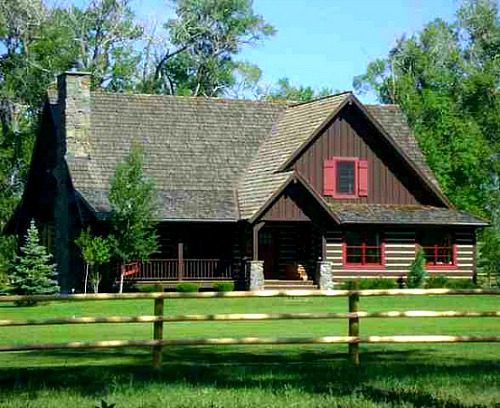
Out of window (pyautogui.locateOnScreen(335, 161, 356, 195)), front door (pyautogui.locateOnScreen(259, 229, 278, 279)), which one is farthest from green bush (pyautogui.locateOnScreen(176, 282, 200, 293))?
window (pyautogui.locateOnScreen(335, 161, 356, 195))

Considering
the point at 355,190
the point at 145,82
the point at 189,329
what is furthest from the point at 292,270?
the point at 145,82

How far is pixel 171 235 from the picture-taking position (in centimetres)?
4391

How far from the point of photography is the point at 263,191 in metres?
43.0

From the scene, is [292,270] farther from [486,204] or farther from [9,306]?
[486,204]

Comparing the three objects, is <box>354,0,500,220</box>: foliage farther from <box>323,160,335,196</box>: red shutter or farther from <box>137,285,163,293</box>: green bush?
<box>137,285,163,293</box>: green bush

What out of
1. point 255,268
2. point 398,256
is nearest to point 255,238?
point 255,268

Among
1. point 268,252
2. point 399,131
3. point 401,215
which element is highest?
point 399,131

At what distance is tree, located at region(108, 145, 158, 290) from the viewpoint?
1563 inches

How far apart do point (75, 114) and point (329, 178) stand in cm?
968

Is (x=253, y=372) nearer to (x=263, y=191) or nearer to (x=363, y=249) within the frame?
(x=263, y=191)

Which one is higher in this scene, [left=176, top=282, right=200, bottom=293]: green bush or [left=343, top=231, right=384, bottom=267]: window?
[left=343, top=231, right=384, bottom=267]: window

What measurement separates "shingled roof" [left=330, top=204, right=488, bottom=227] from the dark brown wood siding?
0.45m

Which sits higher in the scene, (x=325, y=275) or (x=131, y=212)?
(x=131, y=212)

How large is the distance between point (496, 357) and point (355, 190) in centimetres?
2772
